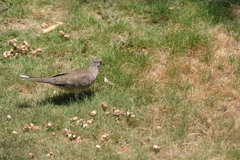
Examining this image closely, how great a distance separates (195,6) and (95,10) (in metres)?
2.00

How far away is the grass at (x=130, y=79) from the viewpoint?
7.04 metres

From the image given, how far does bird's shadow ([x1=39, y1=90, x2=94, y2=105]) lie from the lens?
7.97 meters

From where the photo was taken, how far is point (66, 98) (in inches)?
322

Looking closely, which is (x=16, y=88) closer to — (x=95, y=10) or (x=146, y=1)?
(x=95, y=10)

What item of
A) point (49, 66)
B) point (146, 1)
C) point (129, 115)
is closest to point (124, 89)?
point (129, 115)

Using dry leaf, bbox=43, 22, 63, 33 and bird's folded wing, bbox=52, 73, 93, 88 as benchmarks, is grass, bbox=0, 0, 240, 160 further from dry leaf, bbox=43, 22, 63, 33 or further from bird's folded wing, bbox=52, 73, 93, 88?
bird's folded wing, bbox=52, 73, 93, 88

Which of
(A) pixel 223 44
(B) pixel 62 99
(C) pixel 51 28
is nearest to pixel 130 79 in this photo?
(B) pixel 62 99

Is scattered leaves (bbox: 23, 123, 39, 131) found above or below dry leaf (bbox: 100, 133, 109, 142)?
below

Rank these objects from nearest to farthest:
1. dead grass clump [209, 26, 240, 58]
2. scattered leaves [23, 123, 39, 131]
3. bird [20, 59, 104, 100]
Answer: scattered leaves [23, 123, 39, 131] → bird [20, 59, 104, 100] → dead grass clump [209, 26, 240, 58]

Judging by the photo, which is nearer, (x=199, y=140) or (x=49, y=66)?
(x=199, y=140)

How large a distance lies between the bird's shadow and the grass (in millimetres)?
32

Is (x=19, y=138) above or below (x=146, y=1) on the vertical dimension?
below

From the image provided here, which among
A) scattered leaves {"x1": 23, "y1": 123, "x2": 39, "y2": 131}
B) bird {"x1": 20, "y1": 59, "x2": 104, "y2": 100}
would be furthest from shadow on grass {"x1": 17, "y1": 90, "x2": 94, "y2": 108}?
scattered leaves {"x1": 23, "y1": 123, "x2": 39, "y2": 131}

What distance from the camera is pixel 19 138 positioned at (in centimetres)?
697
